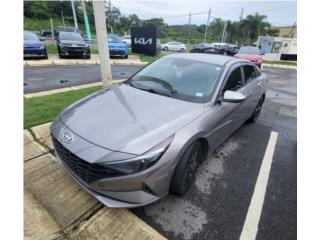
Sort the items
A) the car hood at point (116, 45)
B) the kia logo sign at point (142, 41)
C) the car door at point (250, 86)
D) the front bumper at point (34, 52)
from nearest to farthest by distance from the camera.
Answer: the car door at point (250, 86) → the front bumper at point (34, 52) → the car hood at point (116, 45) → the kia logo sign at point (142, 41)

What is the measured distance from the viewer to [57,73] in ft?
26.5

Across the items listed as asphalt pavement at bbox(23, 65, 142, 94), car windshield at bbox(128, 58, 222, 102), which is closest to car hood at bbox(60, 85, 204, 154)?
car windshield at bbox(128, 58, 222, 102)

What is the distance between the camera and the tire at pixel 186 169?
208cm

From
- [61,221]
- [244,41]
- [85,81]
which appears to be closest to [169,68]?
[61,221]

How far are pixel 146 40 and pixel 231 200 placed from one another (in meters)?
15.9

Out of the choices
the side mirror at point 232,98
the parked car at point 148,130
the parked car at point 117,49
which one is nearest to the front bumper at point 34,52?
the parked car at point 117,49

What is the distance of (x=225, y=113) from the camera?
111 inches

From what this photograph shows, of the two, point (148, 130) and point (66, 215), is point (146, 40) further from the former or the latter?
point (66, 215)

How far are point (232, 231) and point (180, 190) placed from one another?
631 mm

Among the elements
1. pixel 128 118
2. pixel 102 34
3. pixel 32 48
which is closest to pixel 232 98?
pixel 128 118

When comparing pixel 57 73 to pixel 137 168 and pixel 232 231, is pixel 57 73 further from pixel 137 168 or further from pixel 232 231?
pixel 232 231

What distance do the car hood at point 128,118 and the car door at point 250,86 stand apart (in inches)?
63.7

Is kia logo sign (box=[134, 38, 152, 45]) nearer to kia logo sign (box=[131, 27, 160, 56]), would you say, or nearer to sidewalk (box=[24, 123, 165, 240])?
kia logo sign (box=[131, 27, 160, 56])

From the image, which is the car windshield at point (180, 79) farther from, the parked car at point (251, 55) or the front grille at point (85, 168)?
the parked car at point (251, 55)
